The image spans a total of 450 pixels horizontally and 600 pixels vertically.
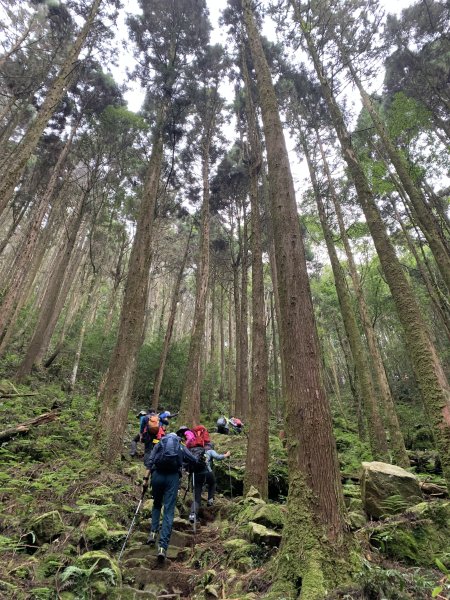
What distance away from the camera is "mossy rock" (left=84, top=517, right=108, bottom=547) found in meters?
4.15

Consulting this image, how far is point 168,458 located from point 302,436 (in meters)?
2.42

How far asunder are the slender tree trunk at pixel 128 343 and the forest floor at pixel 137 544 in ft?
2.22

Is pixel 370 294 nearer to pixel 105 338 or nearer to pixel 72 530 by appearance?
pixel 105 338

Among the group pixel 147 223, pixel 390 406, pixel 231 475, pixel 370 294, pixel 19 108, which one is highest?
pixel 19 108

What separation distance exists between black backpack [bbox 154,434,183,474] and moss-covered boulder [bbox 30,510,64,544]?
1.37 m

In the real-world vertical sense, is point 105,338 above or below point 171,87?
below

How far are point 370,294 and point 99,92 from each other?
18.8 meters

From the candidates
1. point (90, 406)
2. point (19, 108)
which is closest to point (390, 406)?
point (90, 406)

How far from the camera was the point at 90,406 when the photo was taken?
1188 cm

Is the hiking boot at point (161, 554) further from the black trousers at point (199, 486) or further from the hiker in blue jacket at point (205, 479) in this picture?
the hiker in blue jacket at point (205, 479)

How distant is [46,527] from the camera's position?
4.23m

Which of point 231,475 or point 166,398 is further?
point 166,398

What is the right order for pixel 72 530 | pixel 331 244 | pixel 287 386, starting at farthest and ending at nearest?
pixel 331 244 → pixel 72 530 → pixel 287 386

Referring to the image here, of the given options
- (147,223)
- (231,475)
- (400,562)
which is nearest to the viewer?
(400,562)
